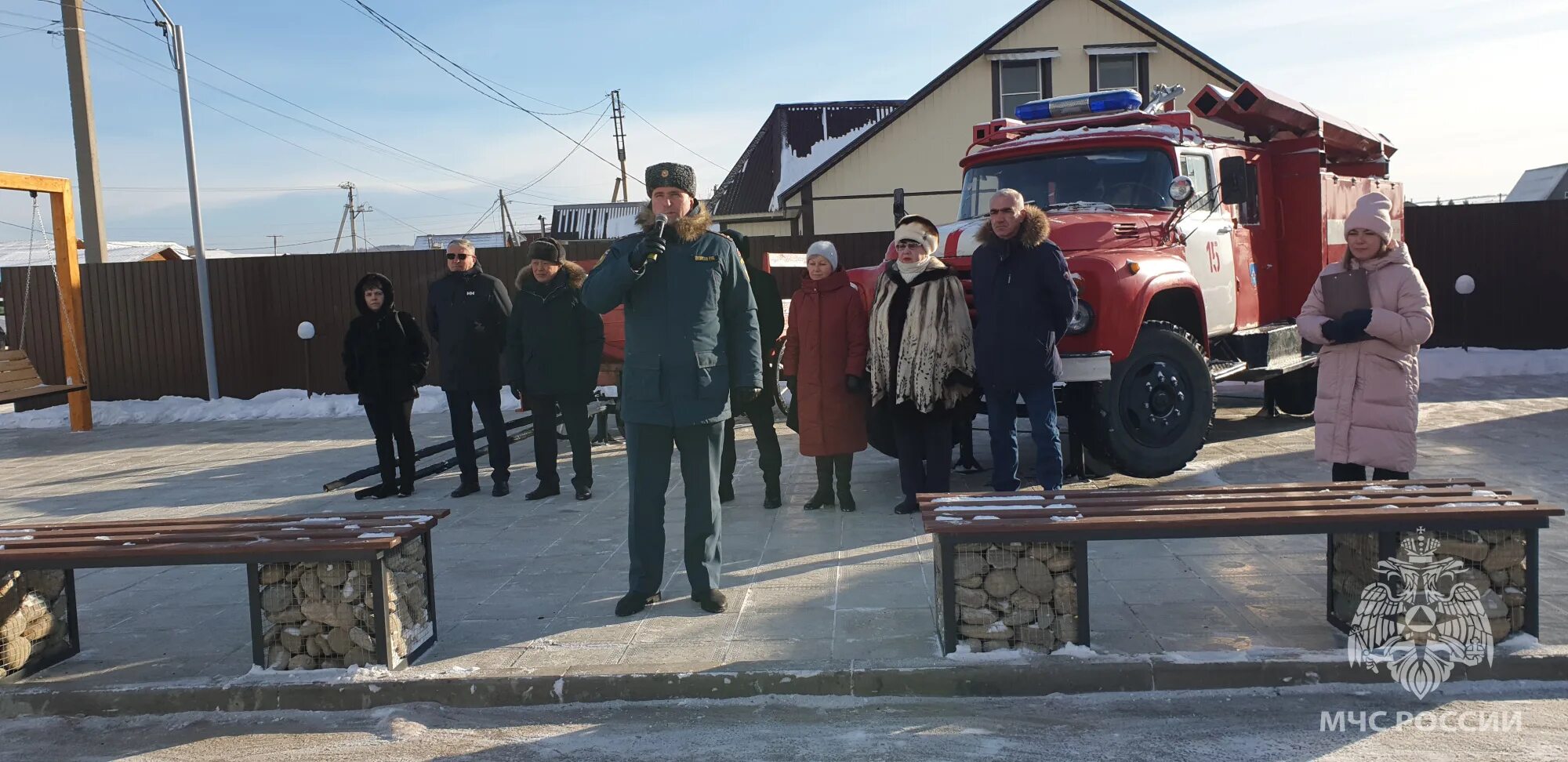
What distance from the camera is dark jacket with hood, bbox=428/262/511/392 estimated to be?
7.91m

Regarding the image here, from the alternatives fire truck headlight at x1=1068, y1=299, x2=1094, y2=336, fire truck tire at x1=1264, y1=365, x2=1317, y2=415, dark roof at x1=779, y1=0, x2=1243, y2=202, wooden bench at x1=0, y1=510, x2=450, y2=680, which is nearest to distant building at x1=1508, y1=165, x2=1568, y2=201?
dark roof at x1=779, y1=0, x2=1243, y2=202

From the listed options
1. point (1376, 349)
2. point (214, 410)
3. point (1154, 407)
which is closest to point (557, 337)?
point (1154, 407)

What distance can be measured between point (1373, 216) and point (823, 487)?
12.0ft

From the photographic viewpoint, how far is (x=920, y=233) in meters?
6.50

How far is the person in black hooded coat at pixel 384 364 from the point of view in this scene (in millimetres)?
7824

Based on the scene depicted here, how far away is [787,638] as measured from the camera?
4.54m

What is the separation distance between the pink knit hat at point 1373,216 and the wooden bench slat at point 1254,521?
5.11 ft

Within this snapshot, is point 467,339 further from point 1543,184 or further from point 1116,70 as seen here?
point 1543,184

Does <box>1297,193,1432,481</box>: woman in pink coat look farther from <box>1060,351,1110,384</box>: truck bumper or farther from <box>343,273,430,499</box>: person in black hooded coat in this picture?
<box>343,273,430,499</box>: person in black hooded coat

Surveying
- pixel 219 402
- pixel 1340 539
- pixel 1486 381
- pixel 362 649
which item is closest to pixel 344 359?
pixel 362 649

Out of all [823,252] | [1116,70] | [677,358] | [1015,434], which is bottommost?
[1015,434]

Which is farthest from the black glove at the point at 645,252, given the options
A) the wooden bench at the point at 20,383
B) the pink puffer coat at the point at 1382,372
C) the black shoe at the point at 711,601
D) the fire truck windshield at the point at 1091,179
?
the wooden bench at the point at 20,383

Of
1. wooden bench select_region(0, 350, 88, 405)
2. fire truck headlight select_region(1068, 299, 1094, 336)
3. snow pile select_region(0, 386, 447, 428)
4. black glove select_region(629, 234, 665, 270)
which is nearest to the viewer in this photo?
black glove select_region(629, 234, 665, 270)

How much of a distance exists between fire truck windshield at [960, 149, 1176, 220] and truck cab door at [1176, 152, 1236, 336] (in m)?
0.22
